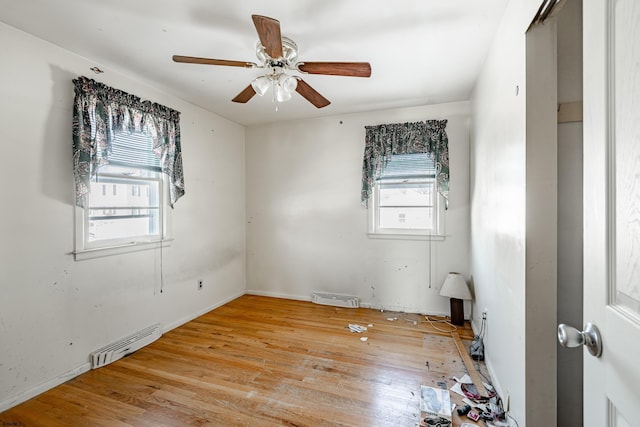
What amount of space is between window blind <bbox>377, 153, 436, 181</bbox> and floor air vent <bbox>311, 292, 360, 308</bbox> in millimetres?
1621

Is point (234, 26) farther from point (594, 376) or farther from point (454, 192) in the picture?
point (454, 192)

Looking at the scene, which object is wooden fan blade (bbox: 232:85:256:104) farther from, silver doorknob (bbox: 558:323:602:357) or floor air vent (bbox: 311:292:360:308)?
floor air vent (bbox: 311:292:360:308)

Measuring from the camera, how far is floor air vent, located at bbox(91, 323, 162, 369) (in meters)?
2.38

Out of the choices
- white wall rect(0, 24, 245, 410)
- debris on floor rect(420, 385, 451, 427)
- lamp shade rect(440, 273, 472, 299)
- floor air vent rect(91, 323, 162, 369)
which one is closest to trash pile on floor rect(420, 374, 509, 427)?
debris on floor rect(420, 385, 451, 427)

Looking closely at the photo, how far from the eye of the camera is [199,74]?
261cm

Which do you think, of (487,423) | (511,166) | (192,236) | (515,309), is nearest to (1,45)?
(192,236)

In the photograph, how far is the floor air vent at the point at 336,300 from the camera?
3.71 m

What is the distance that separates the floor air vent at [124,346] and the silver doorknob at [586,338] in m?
3.10

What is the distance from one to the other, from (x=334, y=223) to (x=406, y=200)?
99cm

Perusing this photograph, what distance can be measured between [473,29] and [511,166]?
106cm

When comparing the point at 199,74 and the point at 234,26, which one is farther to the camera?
the point at 199,74

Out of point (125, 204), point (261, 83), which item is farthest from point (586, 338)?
point (125, 204)

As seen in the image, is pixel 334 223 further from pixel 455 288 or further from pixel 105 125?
pixel 105 125

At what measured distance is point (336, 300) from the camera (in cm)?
378
